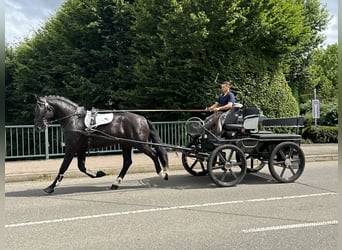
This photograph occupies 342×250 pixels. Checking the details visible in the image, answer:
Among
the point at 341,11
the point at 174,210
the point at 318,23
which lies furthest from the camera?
the point at 318,23

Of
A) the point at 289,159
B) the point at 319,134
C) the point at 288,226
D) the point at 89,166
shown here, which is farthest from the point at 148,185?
the point at 319,134

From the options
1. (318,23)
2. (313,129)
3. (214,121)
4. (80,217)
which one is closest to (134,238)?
(80,217)

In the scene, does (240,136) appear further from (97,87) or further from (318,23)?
(318,23)

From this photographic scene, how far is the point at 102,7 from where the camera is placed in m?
20.1

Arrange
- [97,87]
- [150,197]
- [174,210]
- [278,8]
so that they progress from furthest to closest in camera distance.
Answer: [97,87], [278,8], [150,197], [174,210]

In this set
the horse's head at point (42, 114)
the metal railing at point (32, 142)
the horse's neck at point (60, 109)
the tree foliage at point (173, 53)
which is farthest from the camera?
the tree foliage at point (173, 53)

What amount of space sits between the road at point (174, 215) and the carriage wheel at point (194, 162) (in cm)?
57

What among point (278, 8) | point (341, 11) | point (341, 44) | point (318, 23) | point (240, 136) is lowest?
point (240, 136)

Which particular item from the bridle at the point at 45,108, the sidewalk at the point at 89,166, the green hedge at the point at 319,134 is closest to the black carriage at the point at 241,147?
the sidewalk at the point at 89,166

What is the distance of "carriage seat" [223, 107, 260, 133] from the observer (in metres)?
8.52

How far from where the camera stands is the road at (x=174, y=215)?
4695 millimetres

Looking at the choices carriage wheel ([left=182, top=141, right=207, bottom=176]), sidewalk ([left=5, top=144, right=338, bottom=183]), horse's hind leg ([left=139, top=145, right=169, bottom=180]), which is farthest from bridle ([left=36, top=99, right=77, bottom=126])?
carriage wheel ([left=182, top=141, right=207, bottom=176])

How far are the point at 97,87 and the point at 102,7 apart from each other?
415 cm

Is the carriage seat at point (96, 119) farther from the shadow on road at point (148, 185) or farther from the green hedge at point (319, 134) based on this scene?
the green hedge at point (319, 134)
